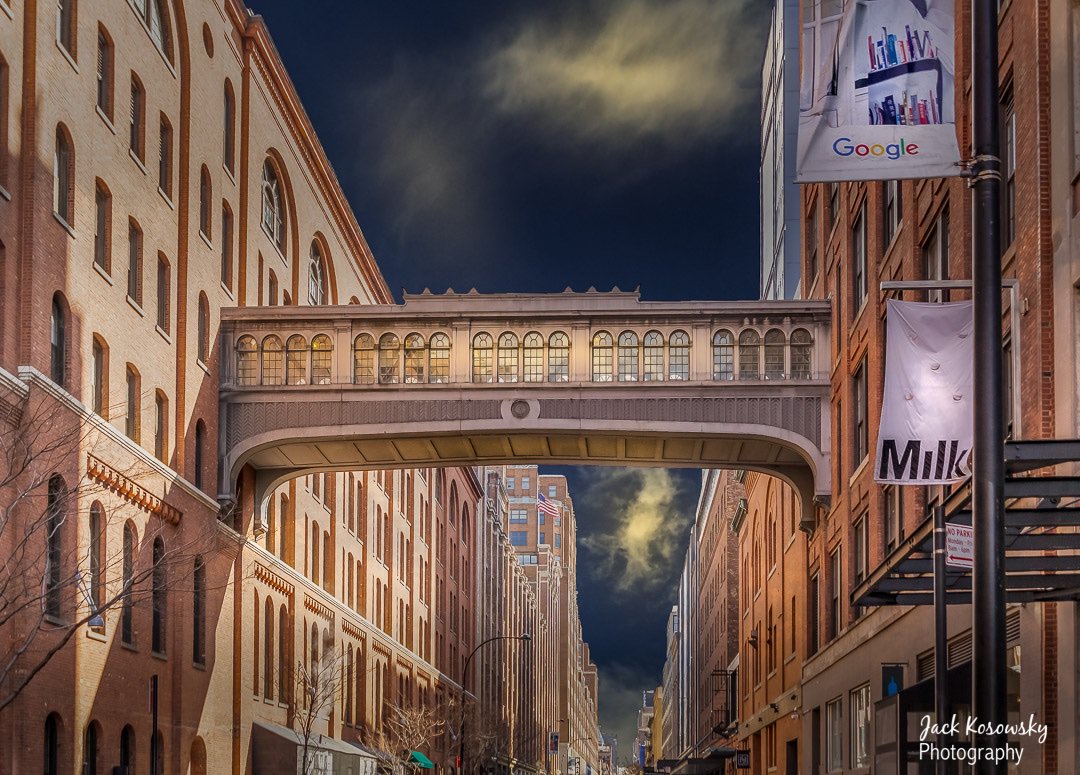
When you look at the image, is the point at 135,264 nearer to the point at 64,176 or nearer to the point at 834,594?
the point at 64,176

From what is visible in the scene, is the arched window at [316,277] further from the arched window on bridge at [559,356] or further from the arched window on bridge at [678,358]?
the arched window on bridge at [678,358]

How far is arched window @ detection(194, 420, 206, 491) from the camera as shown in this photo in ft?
138

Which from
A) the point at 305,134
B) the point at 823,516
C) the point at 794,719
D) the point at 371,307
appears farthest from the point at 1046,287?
the point at 305,134

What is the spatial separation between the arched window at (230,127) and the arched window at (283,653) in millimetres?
14943

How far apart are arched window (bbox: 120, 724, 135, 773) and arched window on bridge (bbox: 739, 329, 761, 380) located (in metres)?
19.8

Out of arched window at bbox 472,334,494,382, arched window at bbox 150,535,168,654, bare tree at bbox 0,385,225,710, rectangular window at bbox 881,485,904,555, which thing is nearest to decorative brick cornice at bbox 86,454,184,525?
bare tree at bbox 0,385,225,710

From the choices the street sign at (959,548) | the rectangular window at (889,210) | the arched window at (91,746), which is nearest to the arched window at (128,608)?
the arched window at (91,746)

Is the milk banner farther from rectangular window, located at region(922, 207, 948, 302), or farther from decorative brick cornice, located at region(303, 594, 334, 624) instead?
decorative brick cornice, located at region(303, 594, 334, 624)

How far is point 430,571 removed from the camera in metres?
81.7

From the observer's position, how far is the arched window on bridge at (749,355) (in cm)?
4428

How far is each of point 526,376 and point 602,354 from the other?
94.5 inches

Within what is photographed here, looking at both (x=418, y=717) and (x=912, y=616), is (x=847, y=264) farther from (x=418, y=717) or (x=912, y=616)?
(x=418, y=717)

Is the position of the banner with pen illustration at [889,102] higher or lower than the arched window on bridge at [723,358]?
lower

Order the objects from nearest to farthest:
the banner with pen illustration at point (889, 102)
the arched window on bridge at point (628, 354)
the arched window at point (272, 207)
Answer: the banner with pen illustration at point (889, 102), the arched window on bridge at point (628, 354), the arched window at point (272, 207)
